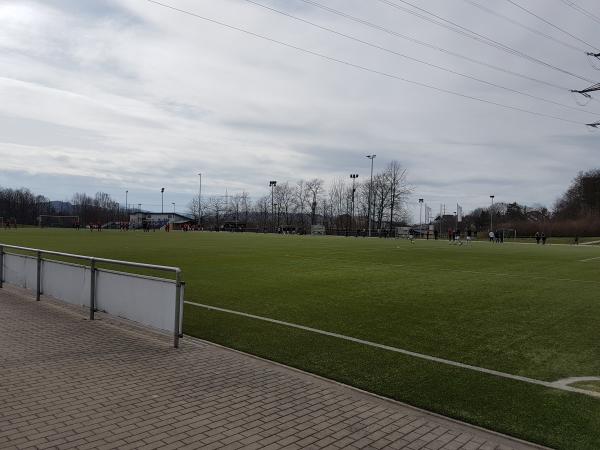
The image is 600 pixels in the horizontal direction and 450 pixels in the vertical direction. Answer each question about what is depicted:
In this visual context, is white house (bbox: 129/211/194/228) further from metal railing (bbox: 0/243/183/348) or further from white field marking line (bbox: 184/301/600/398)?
white field marking line (bbox: 184/301/600/398)

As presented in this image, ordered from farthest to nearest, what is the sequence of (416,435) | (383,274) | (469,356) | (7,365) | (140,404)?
(383,274)
(469,356)
(7,365)
(140,404)
(416,435)

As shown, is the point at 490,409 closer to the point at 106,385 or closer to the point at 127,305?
the point at 106,385

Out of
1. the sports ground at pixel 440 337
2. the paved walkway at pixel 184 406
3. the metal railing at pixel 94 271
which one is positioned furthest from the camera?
the metal railing at pixel 94 271

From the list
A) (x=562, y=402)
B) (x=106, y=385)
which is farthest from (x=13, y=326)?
(x=562, y=402)

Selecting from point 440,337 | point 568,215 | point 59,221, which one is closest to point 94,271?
point 440,337

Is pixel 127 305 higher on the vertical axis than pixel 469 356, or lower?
higher

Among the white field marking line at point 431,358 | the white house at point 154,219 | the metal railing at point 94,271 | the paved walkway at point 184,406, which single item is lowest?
the white field marking line at point 431,358

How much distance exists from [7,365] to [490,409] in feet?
18.0

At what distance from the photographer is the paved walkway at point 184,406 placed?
4.08 metres

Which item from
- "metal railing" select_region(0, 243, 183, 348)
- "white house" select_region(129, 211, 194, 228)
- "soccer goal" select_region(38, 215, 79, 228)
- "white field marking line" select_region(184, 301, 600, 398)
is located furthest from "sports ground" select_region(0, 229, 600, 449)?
"soccer goal" select_region(38, 215, 79, 228)

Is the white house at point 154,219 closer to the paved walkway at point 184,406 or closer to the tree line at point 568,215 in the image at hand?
the tree line at point 568,215

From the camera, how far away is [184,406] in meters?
4.79

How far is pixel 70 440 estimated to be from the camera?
3.95 meters

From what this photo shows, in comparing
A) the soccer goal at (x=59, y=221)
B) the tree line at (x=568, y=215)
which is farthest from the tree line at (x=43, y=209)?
the tree line at (x=568, y=215)
